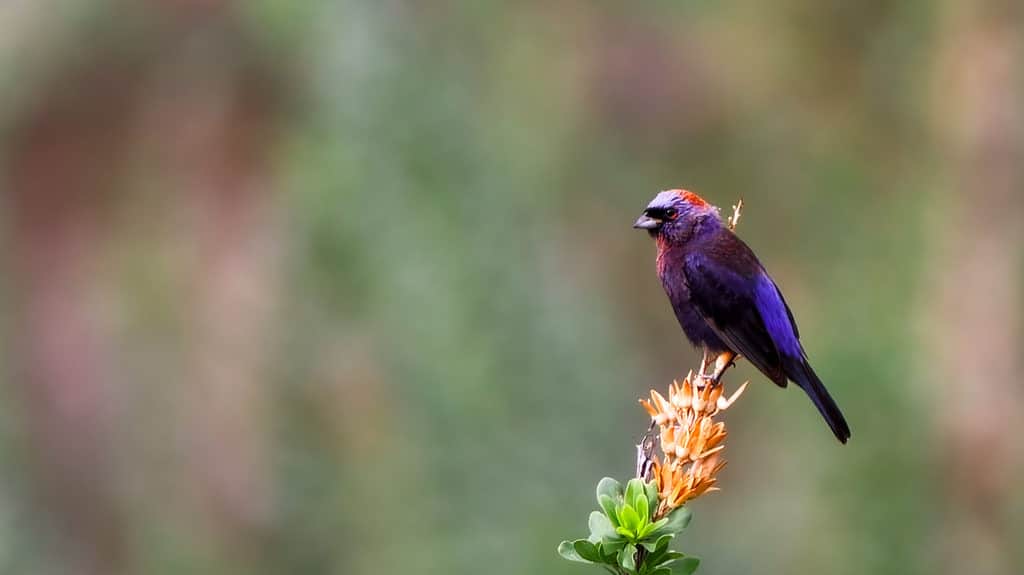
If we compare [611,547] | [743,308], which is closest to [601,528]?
[611,547]

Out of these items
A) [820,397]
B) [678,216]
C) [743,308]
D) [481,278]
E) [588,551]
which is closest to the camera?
[588,551]

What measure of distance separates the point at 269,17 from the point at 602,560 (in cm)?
907

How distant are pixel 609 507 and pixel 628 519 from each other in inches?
2.1

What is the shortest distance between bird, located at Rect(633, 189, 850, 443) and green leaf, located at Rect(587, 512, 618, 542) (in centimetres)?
156

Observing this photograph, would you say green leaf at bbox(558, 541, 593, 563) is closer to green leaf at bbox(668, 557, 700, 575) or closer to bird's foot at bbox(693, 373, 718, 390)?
green leaf at bbox(668, 557, 700, 575)

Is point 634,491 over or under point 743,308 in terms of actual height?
under

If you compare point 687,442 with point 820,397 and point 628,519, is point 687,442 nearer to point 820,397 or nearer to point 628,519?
point 628,519

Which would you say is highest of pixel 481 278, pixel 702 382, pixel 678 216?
pixel 481 278

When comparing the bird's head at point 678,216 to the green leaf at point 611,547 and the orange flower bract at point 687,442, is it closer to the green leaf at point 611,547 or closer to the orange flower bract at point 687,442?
the orange flower bract at point 687,442

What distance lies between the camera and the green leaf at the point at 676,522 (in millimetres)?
2197

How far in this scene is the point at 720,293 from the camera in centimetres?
399

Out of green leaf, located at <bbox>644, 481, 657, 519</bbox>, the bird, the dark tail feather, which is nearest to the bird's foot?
green leaf, located at <bbox>644, 481, 657, 519</bbox>

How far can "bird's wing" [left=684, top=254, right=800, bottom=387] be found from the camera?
381cm

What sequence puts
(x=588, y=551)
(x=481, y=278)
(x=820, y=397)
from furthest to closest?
(x=481, y=278) < (x=820, y=397) < (x=588, y=551)
